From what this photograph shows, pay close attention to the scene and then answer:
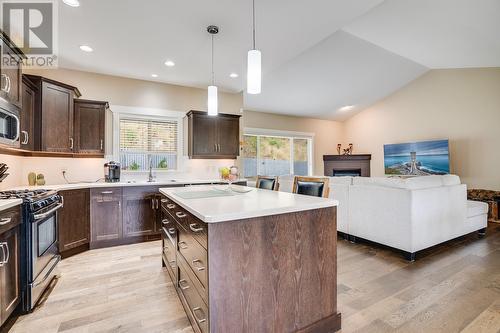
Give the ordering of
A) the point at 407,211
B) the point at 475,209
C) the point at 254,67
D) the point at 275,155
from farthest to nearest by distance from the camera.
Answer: the point at 275,155, the point at 475,209, the point at 407,211, the point at 254,67

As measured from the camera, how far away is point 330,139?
27.3 ft

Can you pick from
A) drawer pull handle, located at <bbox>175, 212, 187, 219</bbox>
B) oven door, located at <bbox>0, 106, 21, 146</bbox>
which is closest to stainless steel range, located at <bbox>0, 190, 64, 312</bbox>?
oven door, located at <bbox>0, 106, 21, 146</bbox>

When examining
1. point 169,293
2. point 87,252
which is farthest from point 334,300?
point 87,252

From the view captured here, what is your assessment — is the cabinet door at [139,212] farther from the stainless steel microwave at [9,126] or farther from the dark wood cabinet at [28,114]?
the stainless steel microwave at [9,126]

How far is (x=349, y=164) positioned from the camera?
7.75 metres

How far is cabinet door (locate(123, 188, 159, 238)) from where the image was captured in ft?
11.9

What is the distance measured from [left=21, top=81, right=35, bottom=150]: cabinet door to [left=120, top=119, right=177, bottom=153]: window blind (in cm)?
125

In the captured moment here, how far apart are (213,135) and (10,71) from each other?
283 cm

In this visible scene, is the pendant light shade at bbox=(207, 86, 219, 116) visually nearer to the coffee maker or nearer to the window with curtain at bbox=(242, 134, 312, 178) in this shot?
the coffee maker

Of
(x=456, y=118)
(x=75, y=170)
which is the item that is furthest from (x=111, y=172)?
(x=456, y=118)

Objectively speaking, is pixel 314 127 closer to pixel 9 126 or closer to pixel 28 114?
pixel 28 114

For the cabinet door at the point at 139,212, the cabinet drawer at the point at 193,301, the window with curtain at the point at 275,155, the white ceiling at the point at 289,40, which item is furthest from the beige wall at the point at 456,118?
the cabinet drawer at the point at 193,301

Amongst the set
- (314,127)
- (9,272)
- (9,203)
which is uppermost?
(314,127)

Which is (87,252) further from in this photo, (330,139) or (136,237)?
(330,139)
